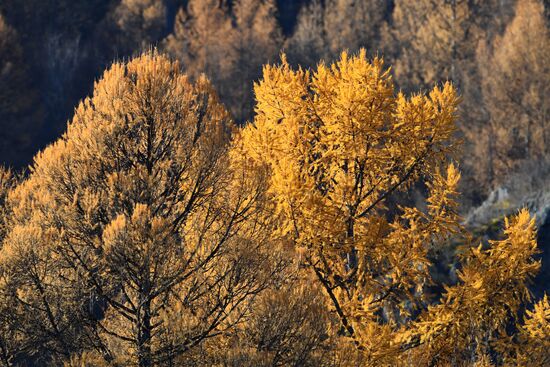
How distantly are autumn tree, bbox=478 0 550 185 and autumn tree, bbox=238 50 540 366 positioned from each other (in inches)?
993

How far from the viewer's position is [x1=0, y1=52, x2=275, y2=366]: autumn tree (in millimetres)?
12031

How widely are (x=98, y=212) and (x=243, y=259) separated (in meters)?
2.08

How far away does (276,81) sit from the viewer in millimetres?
14164

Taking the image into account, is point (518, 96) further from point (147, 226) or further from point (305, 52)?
point (147, 226)

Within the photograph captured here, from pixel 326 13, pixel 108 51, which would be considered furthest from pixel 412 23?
pixel 108 51

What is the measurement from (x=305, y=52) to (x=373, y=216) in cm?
3716

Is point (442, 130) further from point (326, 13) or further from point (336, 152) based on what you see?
point (326, 13)

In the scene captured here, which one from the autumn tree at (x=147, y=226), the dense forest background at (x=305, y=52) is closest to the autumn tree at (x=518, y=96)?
the dense forest background at (x=305, y=52)

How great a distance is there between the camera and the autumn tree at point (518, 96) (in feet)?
128

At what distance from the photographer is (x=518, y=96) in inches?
1588

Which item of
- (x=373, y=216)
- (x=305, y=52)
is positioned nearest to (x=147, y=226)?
(x=373, y=216)

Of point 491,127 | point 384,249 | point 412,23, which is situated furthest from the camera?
point 412,23

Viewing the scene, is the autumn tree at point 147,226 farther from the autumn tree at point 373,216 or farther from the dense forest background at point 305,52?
the dense forest background at point 305,52

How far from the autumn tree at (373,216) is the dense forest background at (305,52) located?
17263 mm
